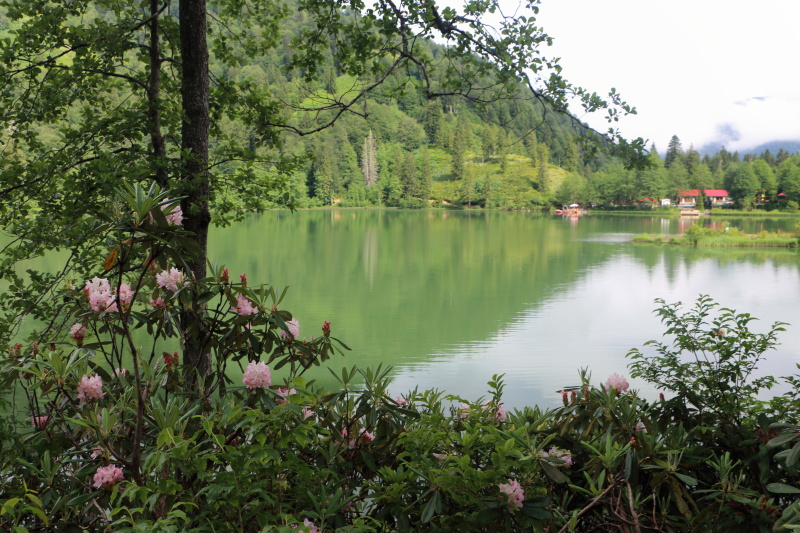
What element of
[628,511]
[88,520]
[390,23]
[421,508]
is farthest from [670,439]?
[390,23]

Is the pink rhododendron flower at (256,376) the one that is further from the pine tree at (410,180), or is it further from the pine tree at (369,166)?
the pine tree at (369,166)

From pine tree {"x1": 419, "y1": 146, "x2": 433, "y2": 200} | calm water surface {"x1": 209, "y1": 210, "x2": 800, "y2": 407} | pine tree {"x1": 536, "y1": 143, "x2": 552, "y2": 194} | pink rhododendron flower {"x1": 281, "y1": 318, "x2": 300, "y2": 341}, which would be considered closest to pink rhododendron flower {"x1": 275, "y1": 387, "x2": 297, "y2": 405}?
pink rhododendron flower {"x1": 281, "y1": 318, "x2": 300, "y2": 341}

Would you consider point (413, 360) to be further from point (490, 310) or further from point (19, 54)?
point (19, 54)

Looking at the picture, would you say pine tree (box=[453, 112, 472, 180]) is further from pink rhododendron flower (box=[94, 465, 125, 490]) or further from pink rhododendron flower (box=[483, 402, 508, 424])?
pink rhododendron flower (box=[94, 465, 125, 490])

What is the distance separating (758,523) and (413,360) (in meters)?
8.16

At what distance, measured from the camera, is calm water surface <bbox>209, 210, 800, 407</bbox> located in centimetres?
963

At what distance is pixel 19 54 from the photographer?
3875mm

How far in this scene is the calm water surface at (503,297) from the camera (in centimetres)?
963

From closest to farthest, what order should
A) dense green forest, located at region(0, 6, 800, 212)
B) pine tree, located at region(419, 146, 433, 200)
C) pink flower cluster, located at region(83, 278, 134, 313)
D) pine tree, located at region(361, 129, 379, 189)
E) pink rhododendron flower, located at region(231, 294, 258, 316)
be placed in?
pink flower cluster, located at region(83, 278, 134, 313) → pink rhododendron flower, located at region(231, 294, 258, 316) → dense green forest, located at region(0, 6, 800, 212) → pine tree, located at region(419, 146, 433, 200) → pine tree, located at region(361, 129, 379, 189)

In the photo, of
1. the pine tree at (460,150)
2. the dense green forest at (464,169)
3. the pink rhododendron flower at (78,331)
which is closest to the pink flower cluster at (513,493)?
the pink rhododendron flower at (78,331)

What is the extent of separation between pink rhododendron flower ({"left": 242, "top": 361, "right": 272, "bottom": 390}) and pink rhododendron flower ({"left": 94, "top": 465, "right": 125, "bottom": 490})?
36 cm

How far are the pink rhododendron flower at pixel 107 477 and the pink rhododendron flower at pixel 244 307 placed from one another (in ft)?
1.93

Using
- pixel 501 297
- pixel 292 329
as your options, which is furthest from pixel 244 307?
pixel 501 297

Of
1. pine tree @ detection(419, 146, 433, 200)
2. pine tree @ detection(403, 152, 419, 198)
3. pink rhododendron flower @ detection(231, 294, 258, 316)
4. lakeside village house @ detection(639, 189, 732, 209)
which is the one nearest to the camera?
pink rhododendron flower @ detection(231, 294, 258, 316)
